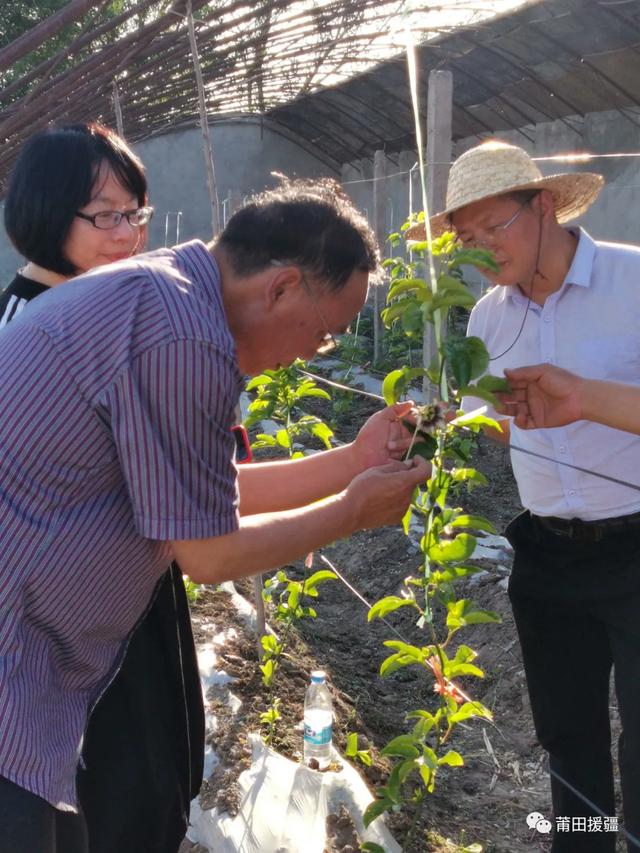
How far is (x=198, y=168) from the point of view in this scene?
1647 centimetres

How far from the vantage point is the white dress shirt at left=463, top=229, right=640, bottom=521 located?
192 cm

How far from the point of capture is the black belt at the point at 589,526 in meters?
1.94

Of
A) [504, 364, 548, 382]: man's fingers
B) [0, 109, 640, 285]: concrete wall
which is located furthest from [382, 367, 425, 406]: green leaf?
[0, 109, 640, 285]: concrete wall

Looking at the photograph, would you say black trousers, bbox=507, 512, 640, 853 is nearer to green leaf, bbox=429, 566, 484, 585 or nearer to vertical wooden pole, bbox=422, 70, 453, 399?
green leaf, bbox=429, 566, 484, 585

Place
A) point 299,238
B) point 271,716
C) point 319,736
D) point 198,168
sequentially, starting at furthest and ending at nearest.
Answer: point 198,168
point 271,716
point 319,736
point 299,238

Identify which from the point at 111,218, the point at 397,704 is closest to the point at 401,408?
the point at 111,218

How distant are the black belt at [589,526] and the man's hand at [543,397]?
0.32m

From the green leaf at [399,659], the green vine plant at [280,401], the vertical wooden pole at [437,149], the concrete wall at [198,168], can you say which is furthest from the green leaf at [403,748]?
the concrete wall at [198,168]

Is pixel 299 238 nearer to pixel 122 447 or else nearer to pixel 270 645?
pixel 122 447

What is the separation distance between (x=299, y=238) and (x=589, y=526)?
1053mm

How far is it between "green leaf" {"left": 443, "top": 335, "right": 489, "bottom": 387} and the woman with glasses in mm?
645

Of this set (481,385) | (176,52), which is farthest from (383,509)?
(176,52)

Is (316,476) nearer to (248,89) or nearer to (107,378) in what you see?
(107,378)

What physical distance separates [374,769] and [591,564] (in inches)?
43.6
